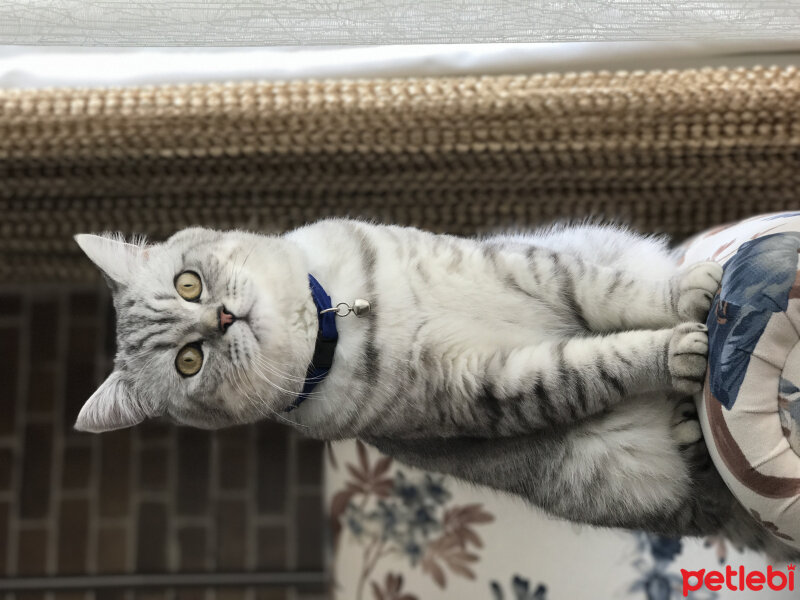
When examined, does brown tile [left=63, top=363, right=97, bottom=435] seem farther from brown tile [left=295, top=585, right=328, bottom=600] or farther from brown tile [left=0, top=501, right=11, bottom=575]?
brown tile [left=295, top=585, right=328, bottom=600]

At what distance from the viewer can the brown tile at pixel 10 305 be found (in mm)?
1940

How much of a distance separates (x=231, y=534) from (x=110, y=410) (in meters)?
1.07

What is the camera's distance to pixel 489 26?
2.70 ft

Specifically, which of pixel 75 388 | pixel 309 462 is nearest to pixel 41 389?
pixel 75 388

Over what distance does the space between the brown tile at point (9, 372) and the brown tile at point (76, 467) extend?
0.56 ft

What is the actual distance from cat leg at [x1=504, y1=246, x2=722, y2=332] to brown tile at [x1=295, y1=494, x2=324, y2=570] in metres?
1.18

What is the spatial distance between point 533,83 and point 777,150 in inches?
15.9

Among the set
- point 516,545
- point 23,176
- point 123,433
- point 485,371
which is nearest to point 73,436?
point 123,433

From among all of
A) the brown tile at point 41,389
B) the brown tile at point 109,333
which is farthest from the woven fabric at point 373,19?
the brown tile at point 41,389

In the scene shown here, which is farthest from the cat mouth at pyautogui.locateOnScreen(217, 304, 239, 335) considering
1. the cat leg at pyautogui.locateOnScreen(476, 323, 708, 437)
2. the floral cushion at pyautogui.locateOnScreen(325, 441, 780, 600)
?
the floral cushion at pyautogui.locateOnScreen(325, 441, 780, 600)

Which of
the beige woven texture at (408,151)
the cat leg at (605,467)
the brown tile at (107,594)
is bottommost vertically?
the brown tile at (107,594)

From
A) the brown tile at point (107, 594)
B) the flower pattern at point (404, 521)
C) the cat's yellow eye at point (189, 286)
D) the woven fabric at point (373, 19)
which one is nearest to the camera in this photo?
the woven fabric at point (373, 19)

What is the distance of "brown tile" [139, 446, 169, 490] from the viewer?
1.91m

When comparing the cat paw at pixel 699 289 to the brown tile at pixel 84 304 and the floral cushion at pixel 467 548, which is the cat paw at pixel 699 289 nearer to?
the floral cushion at pixel 467 548
